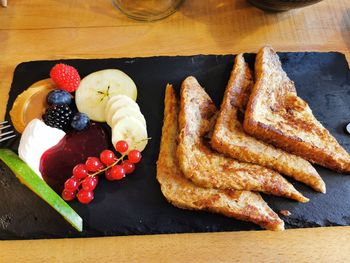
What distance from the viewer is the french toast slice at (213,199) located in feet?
6.34

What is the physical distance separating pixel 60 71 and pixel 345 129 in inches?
66.1

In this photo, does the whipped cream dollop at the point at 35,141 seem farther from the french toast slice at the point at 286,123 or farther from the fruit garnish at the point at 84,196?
the french toast slice at the point at 286,123

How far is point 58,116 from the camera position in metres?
2.17

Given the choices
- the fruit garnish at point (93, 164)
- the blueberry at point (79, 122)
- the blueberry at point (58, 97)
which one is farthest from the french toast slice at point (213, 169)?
the blueberry at point (58, 97)

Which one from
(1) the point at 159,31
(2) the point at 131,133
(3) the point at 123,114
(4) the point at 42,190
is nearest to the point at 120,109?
(3) the point at 123,114

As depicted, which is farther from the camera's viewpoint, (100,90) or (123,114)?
(100,90)

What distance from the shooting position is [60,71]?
2.31 meters

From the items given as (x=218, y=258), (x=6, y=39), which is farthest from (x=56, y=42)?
(x=218, y=258)

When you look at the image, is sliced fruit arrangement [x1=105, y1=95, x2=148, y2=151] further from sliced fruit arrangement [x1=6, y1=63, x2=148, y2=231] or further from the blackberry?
the blackberry

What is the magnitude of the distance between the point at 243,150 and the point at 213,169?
18cm

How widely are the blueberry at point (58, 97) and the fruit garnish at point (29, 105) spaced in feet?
0.22

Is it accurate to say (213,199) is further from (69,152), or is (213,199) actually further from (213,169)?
(69,152)

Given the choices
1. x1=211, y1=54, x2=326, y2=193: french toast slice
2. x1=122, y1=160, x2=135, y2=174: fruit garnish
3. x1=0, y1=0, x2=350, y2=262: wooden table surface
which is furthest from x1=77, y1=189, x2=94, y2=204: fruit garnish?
x1=0, y1=0, x2=350, y2=262: wooden table surface

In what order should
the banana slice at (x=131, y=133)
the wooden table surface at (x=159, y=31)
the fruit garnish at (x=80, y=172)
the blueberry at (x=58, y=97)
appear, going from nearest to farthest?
the fruit garnish at (x=80, y=172)
the banana slice at (x=131, y=133)
the blueberry at (x=58, y=97)
the wooden table surface at (x=159, y=31)
